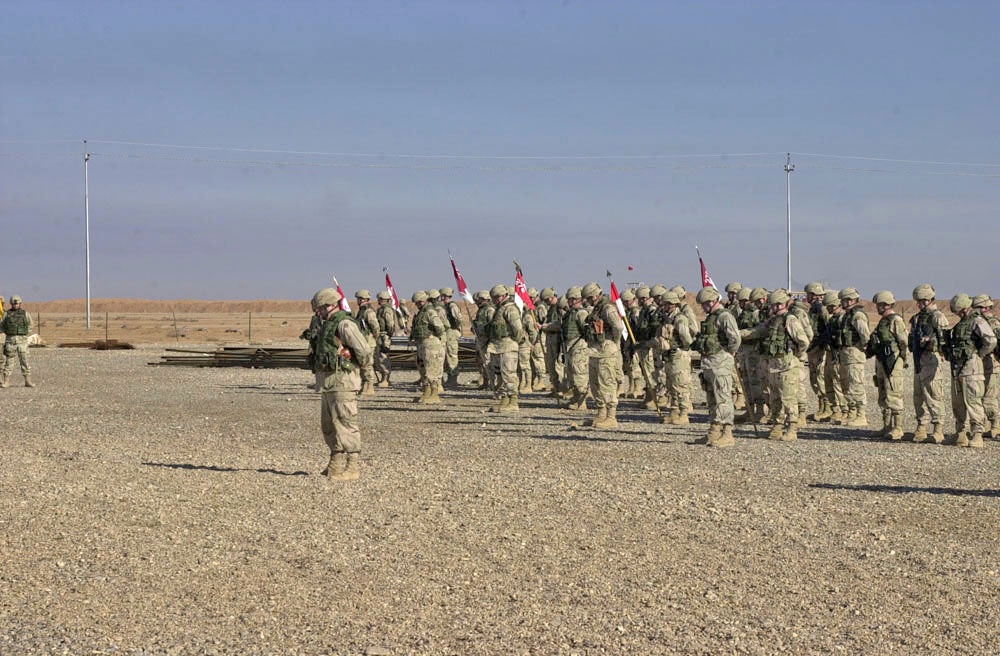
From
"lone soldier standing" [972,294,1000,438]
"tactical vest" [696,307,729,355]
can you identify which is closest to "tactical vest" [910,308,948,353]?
"lone soldier standing" [972,294,1000,438]

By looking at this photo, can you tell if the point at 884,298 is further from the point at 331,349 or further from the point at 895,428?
the point at 331,349

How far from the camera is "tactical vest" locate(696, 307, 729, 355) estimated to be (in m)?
16.5

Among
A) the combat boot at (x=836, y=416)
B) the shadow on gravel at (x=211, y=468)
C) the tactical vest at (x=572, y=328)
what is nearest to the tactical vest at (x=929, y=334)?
the combat boot at (x=836, y=416)

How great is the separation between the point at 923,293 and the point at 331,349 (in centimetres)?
891

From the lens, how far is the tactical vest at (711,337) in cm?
1650

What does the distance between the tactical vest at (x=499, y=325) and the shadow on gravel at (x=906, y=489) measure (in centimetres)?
922

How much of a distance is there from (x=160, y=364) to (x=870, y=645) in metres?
31.5

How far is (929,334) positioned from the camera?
17.0 meters

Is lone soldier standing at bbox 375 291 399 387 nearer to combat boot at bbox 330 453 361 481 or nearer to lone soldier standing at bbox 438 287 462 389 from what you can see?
lone soldier standing at bbox 438 287 462 389

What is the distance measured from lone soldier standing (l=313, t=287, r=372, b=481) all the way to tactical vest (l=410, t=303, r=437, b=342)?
34.6 feet

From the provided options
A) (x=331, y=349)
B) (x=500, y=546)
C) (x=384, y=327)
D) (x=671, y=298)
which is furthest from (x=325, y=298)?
(x=384, y=327)

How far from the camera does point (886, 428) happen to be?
1794 cm

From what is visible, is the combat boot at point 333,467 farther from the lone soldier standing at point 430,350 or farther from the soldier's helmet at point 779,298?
the lone soldier standing at point 430,350

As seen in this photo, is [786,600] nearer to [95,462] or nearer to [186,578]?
[186,578]
